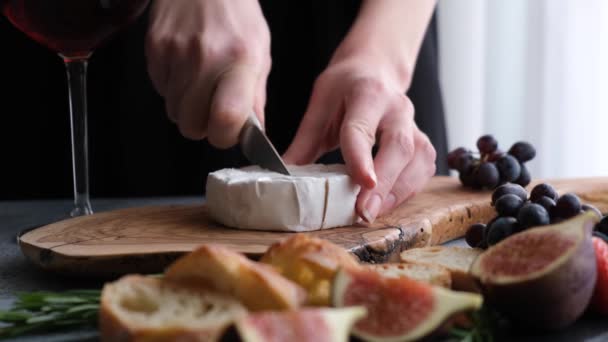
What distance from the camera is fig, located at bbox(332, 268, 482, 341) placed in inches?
32.5

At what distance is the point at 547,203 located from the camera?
1256mm

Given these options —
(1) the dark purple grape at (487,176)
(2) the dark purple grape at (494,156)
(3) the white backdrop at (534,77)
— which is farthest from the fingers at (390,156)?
(3) the white backdrop at (534,77)

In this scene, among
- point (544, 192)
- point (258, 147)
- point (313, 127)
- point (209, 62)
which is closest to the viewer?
point (544, 192)

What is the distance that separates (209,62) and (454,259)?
856 millimetres

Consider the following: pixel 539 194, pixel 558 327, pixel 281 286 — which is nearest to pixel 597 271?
pixel 558 327

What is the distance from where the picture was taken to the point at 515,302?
94 cm

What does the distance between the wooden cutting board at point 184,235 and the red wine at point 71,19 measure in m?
0.41

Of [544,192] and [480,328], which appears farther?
[544,192]

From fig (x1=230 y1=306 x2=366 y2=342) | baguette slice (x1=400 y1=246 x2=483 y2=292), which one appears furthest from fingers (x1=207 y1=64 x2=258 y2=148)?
fig (x1=230 y1=306 x2=366 y2=342)

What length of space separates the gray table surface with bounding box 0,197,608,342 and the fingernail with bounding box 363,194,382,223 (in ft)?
1.85

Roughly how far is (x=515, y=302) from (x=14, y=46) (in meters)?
1.93

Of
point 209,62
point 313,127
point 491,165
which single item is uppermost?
point 209,62

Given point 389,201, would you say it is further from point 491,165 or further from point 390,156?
point 491,165

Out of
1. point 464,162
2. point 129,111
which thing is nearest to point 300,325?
point 464,162
